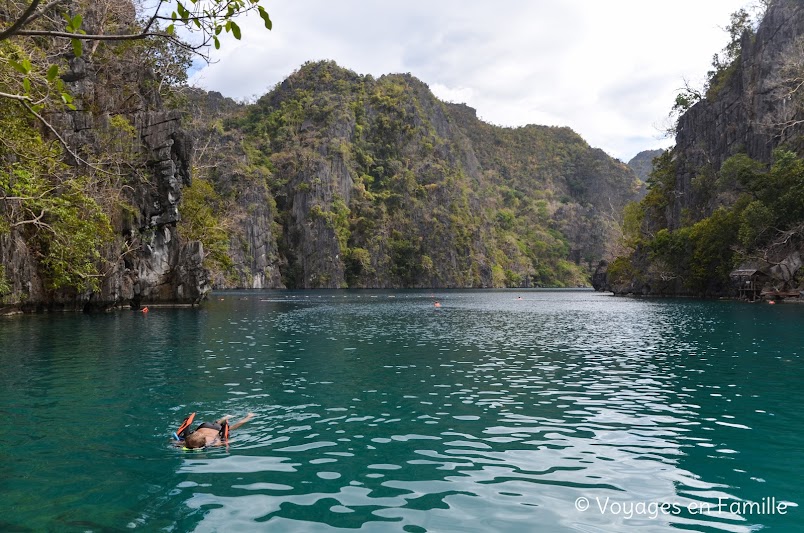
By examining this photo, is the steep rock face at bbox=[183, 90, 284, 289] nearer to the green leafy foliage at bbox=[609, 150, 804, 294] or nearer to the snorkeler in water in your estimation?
the green leafy foliage at bbox=[609, 150, 804, 294]

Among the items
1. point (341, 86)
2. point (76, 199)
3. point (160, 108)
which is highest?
point (341, 86)

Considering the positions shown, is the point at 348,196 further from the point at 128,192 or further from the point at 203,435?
the point at 203,435

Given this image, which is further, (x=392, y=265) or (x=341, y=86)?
(x=341, y=86)

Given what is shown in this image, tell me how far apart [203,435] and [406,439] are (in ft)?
12.6

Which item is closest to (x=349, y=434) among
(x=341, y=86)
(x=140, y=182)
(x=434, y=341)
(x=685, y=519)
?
(x=685, y=519)

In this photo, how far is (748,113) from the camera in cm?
7700

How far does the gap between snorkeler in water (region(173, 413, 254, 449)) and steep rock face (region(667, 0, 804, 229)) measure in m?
73.5

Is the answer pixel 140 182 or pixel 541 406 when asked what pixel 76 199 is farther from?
pixel 541 406

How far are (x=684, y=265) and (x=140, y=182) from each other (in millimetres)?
69876

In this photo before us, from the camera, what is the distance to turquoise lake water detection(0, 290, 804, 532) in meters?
7.55

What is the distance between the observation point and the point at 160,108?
57.0 metres

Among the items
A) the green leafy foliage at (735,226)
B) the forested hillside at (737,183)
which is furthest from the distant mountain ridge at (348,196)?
the green leafy foliage at (735,226)

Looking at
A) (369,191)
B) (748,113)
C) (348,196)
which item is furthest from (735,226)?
(369,191)

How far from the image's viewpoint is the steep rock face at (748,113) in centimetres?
6906
